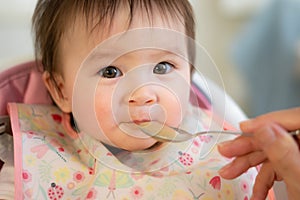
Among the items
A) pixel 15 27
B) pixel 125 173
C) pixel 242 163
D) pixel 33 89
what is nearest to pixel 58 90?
pixel 33 89

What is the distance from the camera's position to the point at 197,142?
0.80 meters

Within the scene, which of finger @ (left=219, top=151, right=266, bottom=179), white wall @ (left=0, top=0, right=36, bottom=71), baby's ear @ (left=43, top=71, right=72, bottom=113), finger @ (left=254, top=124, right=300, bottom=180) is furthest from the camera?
white wall @ (left=0, top=0, right=36, bottom=71)

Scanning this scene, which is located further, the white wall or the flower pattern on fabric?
the white wall

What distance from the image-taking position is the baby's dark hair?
785mm

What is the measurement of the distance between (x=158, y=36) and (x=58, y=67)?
0.20 metres

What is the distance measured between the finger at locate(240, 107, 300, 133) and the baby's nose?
154mm

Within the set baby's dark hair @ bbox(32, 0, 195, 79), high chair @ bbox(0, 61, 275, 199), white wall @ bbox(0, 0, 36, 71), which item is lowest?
white wall @ bbox(0, 0, 36, 71)

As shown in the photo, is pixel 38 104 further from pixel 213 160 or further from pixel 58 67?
pixel 213 160

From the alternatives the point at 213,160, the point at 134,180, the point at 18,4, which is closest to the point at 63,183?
the point at 134,180

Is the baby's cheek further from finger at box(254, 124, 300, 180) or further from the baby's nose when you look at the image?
finger at box(254, 124, 300, 180)

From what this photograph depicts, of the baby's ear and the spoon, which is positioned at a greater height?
the spoon

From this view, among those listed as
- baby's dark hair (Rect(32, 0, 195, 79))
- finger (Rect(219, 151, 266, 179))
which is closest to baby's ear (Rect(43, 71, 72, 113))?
→ baby's dark hair (Rect(32, 0, 195, 79))

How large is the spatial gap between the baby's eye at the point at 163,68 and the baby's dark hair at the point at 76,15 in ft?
0.21

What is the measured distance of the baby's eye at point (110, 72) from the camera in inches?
30.3
